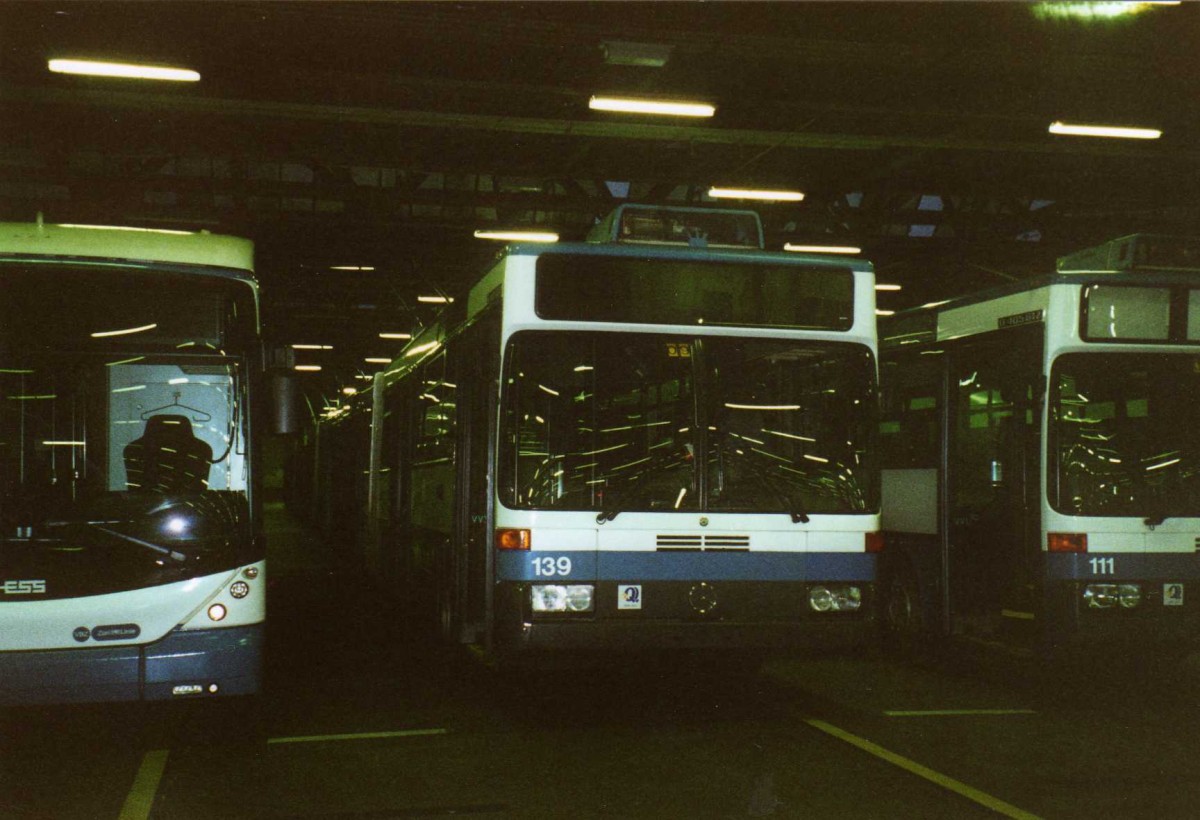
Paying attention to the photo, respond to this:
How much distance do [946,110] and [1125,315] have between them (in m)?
6.71

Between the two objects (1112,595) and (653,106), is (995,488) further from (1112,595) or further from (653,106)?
(653,106)

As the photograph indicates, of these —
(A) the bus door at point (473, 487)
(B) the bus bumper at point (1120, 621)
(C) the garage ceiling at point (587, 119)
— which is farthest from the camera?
(C) the garage ceiling at point (587, 119)

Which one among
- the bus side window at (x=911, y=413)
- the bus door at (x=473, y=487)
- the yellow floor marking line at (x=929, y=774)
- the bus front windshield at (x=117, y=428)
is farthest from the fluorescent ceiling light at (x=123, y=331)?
the bus side window at (x=911, y=413)

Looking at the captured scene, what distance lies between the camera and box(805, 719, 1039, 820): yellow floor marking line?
653 cm

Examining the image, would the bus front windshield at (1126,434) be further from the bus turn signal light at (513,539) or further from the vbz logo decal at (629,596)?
the bus turn signal light at (513,539)

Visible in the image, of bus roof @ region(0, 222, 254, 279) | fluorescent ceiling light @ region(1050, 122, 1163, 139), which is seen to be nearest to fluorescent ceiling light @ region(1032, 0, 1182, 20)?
fluorescent ceiling light @ region(1050, 122, 1163, 139)

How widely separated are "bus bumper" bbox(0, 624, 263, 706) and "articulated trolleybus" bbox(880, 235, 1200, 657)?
6.04 metres

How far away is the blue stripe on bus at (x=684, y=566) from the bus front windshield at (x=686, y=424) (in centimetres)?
30

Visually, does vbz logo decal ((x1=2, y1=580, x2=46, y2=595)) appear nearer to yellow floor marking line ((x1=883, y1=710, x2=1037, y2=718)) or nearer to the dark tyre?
yellow floor marking line ((x1=883, y1=710, x2=1037, y2=718))

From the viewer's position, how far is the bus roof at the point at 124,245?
26.3ft

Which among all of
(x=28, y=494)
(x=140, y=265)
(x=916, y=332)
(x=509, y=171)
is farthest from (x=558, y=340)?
(x=509, y=171)

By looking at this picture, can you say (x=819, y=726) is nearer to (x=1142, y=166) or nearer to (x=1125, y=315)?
(x=1125, y=315)

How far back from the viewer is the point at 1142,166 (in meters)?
20.9

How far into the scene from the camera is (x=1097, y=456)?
33.6ft
